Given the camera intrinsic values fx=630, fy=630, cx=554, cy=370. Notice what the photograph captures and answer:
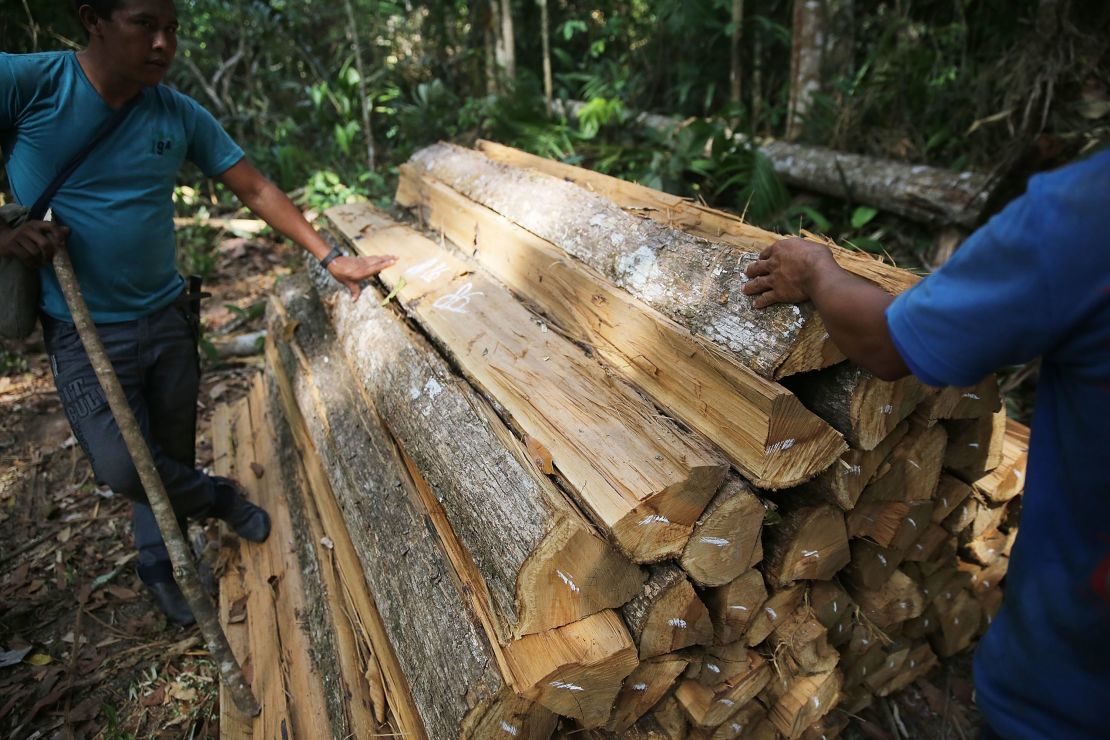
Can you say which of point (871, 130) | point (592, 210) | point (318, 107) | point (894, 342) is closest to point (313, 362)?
point (592, 210)

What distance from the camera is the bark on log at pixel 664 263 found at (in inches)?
65.4

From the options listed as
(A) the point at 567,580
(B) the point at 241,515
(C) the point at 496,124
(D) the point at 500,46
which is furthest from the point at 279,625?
(D) the point at 500,46

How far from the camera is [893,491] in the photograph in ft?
6.61

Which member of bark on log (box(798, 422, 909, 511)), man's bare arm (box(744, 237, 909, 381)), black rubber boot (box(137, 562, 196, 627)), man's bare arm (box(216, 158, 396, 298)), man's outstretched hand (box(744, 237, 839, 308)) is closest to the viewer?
man's bare arm (box(744, 237, 909, 381))

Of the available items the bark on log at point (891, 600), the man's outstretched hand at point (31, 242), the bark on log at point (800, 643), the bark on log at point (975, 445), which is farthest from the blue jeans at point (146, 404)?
the bark on log at point (975, 445)

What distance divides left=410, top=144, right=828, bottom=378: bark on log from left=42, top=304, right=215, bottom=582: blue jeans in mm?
1532

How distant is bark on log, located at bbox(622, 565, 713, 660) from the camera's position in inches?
66.3

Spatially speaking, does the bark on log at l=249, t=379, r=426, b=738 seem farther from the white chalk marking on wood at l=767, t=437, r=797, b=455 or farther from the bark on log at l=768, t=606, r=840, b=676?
the white chalk marking on wood at l=767, t=437, r=797, b=455

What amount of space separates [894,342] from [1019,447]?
1.86 m

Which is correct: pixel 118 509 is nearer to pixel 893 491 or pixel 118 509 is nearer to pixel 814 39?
pixel 893 491

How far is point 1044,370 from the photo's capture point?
3.80 ft

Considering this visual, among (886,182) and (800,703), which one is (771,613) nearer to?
(800,703)

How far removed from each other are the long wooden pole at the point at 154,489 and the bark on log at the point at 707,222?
6.28ft

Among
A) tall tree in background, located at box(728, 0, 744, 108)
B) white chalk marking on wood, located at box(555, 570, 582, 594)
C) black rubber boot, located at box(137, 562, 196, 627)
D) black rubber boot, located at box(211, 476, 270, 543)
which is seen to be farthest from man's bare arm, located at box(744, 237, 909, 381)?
tall tree in background, located at box(728, 0, 744, 108)
